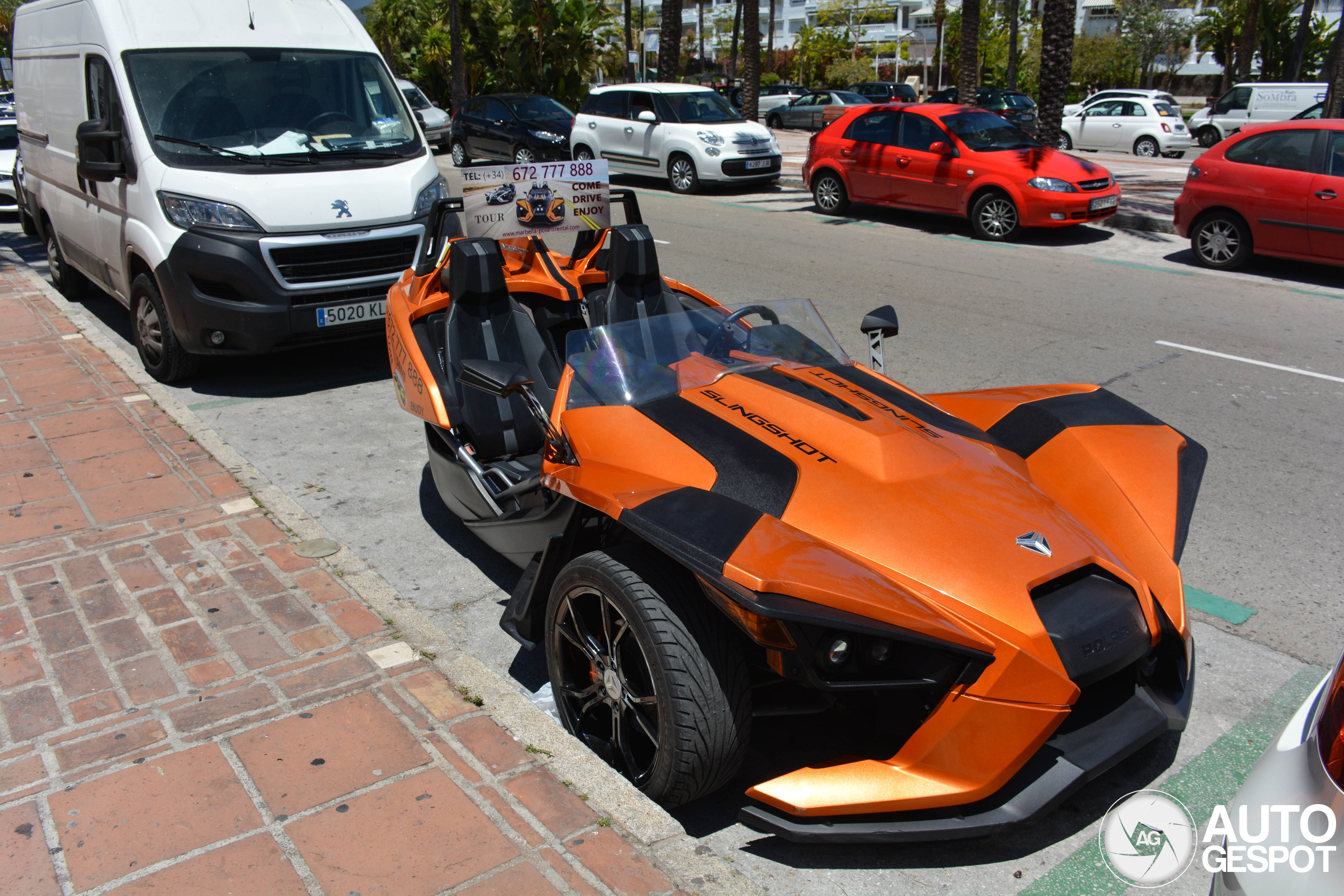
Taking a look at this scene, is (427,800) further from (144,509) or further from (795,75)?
(795,75)

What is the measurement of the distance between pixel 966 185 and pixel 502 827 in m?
11.7

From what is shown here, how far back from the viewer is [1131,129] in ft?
80.9

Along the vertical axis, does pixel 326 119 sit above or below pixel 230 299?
above

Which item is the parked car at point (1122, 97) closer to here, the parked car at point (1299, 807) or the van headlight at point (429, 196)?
the van headlight at point (429, 196)

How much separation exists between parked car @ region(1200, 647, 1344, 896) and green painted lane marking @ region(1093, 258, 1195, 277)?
990 centimetres

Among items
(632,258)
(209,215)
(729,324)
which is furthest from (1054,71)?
(729,324)

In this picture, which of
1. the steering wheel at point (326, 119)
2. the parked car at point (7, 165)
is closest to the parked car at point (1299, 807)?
the steering wheel at point (326, 119)

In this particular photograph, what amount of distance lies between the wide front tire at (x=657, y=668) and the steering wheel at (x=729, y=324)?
110 cm

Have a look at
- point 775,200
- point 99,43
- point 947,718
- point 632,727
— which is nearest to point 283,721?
point 632,727

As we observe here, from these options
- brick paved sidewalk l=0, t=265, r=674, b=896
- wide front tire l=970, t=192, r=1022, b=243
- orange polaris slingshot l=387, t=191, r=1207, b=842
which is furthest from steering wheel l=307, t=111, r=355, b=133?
wide front tire l=970, t=192, r=1022, b=243

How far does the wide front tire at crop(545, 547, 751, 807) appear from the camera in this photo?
2.51m

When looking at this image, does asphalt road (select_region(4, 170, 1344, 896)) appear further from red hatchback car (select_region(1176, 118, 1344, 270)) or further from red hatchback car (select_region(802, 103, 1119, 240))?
red hatchback car (select_region(802, 103, 1119, 240))

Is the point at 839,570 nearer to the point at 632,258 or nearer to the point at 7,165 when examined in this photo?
the point at 632,258
